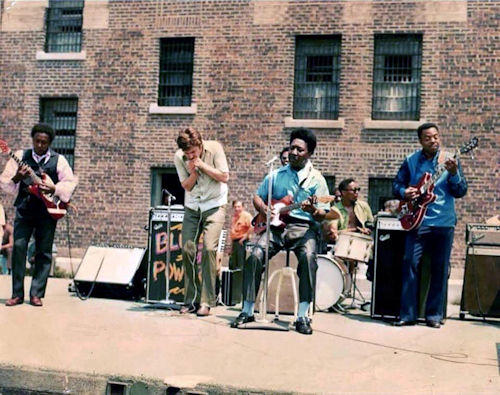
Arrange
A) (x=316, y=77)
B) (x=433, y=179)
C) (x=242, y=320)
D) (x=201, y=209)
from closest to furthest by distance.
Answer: (x=242, y=320), (x=433, y=179), (x=201, y=209), (x=316, y=77)

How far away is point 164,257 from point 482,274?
12.1 ft

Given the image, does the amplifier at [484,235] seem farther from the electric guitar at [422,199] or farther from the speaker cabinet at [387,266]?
the electric guitar at [422,199]

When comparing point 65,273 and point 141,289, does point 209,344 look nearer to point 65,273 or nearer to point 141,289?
point 141,289

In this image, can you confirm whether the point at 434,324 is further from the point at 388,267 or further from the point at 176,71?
the point at 176,71

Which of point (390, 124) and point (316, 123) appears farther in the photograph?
point (316, 123)

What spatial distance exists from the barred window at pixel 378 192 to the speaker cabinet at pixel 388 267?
7.97m

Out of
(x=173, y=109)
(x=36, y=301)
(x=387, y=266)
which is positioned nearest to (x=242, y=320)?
(x=387, y=266)

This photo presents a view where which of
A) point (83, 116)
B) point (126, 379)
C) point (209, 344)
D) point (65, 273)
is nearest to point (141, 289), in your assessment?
point (209, 344)

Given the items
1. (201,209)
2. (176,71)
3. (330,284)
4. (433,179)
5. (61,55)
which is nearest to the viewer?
(433,179)

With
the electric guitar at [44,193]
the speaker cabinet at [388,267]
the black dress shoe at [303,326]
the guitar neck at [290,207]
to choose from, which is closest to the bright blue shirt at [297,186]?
the guitar neck at [290,207]

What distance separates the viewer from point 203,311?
7.67 m

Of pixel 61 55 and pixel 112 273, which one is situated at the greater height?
pixel 61 55

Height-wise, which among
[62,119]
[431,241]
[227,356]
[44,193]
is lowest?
[227,356]

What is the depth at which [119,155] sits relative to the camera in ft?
56.4
